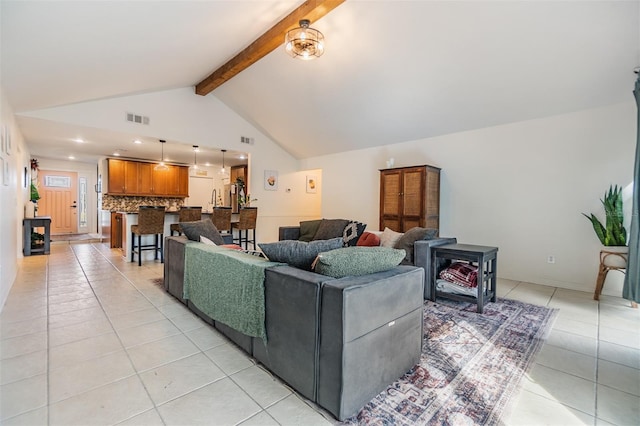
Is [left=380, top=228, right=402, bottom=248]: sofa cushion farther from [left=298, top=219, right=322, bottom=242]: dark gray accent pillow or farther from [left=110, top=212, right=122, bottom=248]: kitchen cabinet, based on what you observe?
[left=110, top=212, right=122, bottom=248]: kitchen cabinet

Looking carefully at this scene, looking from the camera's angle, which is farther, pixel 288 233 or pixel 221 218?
pixel 221 218

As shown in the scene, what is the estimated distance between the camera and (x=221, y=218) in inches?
231

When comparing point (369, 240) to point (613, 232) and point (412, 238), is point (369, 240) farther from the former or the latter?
point (613, 232)

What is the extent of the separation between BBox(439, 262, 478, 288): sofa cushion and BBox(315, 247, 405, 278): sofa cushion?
6.01ft

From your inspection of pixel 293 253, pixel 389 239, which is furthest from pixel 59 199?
pixel 293 253

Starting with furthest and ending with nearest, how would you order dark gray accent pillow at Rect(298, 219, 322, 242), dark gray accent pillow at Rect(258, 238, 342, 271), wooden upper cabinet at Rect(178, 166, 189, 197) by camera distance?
wooden upper cabinet at Rect(178, 166, 189, 197) → dark gray accent pillow at Rect(298, 219, 322, 242) → dark gray accent pillow at Rect(258, 238, 342, 271)

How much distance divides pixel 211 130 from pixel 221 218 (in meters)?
1.91

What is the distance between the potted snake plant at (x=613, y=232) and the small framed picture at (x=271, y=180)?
5946 mm

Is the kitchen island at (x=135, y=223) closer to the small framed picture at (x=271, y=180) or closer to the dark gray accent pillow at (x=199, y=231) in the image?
the small framed picture at (x=271, y=180)

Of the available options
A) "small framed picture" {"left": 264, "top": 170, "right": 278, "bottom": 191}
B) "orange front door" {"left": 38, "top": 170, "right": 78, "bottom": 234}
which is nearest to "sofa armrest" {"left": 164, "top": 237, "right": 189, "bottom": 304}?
"small framed picture" {"left": 264, "top": 170, "right": 278, "bottom": 191}

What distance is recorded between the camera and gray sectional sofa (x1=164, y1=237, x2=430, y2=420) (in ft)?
4.71

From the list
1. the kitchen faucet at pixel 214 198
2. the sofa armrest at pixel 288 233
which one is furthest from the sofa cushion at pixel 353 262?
the kitchen faucet at pixel 214 198

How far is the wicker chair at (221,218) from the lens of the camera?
5.82m

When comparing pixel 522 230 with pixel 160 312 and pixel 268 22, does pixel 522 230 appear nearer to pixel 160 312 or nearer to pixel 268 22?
pixel 268 22
